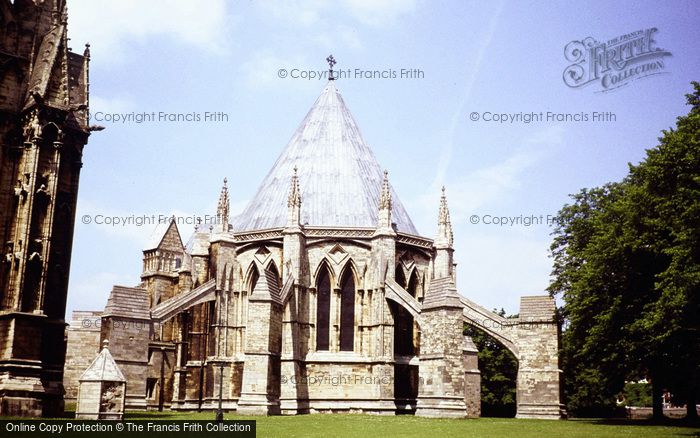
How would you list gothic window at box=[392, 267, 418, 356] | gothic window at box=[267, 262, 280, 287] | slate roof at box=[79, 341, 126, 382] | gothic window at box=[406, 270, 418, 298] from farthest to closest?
gothic window at box=[406, 270, 418, 298]
gothic window at box=[267, 262, 280, 287]
gothic window at box=[392, 267, 418, 356]
slate roof at box=[79, 341, 126, 382]

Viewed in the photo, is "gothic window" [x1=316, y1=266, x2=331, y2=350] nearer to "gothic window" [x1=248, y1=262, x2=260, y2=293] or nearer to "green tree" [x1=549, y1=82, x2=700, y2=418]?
"gothic window" [x1=248, y1=262, x2=260, y2=293]

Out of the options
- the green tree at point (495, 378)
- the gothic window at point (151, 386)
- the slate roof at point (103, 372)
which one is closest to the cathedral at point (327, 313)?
the gothic window at point (151, 386)

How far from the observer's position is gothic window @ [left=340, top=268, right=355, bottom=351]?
1484 inches

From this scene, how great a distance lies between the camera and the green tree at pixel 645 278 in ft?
76.6

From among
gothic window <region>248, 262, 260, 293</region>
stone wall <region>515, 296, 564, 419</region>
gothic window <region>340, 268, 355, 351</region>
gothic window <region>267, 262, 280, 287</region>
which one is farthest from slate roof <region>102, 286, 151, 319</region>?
stone wall <region>515, 296, 564, 419</region>

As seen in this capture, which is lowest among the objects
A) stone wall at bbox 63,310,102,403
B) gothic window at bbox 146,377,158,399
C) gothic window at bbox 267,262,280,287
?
gothic window at bbox 146,377,158,399

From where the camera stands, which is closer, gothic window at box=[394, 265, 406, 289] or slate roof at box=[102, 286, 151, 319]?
slate roof at box=[102, 286, 151, 319]

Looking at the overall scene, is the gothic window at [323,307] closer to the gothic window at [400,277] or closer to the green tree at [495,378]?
the gothic window at [400,277]

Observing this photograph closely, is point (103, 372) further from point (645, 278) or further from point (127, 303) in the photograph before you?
point (645, 278)

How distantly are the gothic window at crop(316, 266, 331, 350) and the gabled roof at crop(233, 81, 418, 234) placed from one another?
2.99 metres

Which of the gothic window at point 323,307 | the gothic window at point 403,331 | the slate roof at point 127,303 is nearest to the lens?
the slate roof at point 127,303

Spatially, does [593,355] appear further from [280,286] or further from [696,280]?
[280,286]

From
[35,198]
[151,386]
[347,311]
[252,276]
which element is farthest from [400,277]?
[35,198]

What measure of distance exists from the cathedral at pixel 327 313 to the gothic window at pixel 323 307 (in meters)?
0.06
